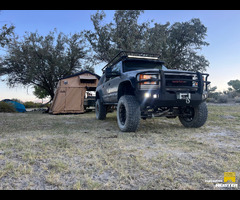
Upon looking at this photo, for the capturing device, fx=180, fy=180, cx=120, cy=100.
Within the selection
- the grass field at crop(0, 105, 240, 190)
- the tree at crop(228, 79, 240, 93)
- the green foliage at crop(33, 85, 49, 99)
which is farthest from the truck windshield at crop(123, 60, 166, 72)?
the tree at crop(228, 79, 240, 93)

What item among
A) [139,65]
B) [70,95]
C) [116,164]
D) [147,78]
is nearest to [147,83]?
[147,78]

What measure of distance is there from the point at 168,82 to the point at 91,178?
10.3 ft

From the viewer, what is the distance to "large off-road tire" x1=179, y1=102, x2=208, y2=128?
494 centimetres

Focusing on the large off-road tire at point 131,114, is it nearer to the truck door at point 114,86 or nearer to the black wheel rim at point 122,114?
the black wheel rim at point 122,114

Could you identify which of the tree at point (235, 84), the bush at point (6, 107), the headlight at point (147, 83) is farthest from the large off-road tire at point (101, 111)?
the tree at point (235, 84)

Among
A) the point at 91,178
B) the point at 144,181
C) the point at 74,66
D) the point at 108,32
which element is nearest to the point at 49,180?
the point at 91,178

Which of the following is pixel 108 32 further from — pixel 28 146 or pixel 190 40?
pixel 28 146

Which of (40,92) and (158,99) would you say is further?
(40,92)

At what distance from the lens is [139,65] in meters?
5.59

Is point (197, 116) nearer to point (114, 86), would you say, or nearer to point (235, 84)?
point (114, 86)

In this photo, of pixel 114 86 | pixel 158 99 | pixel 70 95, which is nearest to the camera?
pixel 158 99

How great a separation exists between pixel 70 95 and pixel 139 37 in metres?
10.3

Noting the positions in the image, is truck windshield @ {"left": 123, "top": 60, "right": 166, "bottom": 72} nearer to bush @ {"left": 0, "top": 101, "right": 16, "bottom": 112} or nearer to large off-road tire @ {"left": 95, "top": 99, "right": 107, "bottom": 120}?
large off-road tire @ {"left": 95, "top": 99, "right": 107, "bottom": 120}

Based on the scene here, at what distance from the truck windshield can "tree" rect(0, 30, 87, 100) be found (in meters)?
15.2
